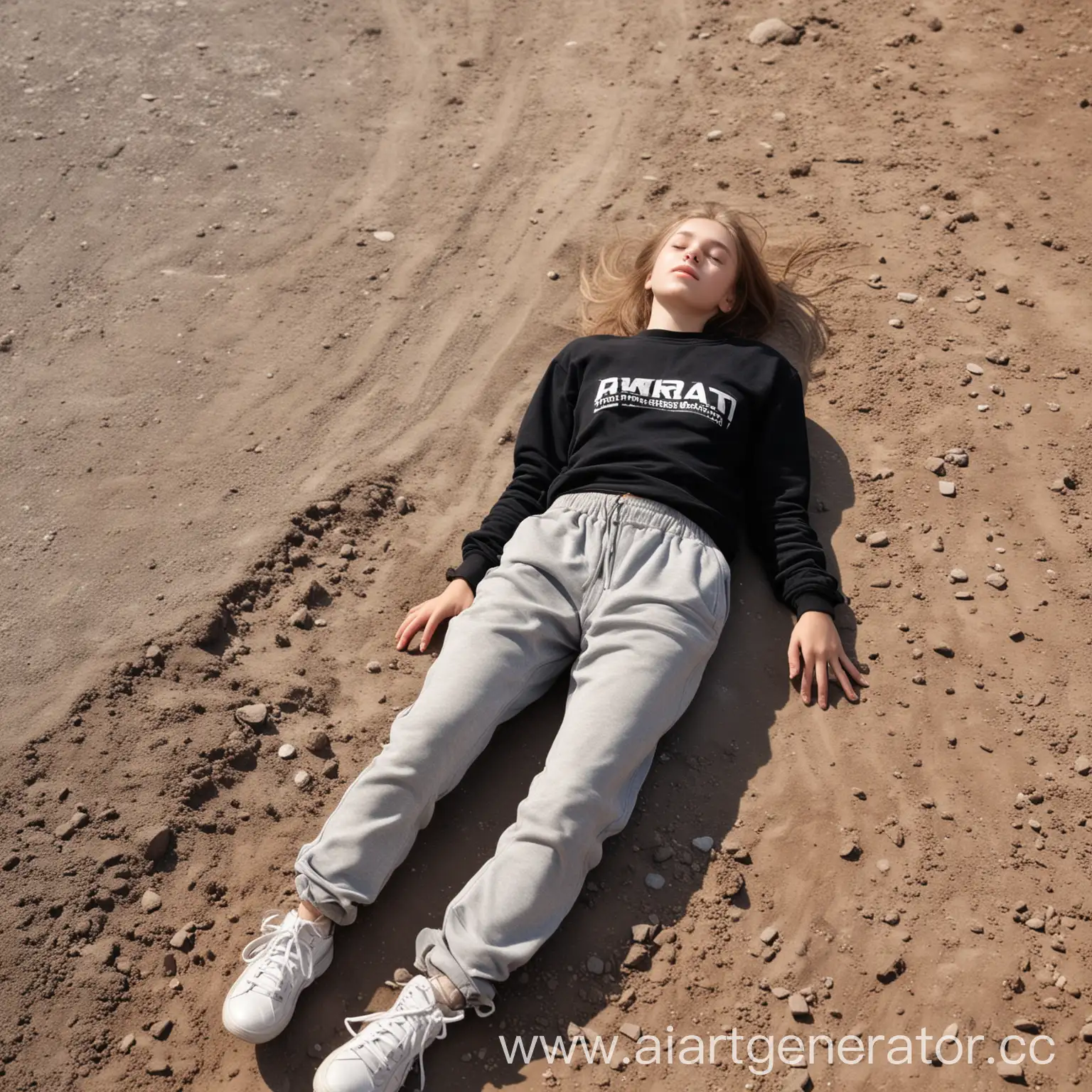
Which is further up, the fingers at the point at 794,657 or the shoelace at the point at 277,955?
the shoelace at the point at 277,955

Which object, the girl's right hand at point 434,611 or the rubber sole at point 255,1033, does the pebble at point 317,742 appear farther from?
the rubber sole at point 255,1033

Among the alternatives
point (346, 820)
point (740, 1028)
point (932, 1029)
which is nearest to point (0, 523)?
point (346, 820)

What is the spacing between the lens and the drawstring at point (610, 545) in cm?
325

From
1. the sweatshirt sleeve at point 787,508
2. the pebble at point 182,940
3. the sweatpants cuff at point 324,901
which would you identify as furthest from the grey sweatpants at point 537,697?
the pebble at point 182,940

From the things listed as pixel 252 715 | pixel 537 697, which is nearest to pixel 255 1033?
pixel 252 715

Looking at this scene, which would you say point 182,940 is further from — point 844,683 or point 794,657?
point 844,683

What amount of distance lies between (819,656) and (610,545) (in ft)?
2.47

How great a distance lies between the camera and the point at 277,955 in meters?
2.76

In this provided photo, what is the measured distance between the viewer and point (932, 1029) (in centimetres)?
270

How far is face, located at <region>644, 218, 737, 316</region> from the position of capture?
3.92 m

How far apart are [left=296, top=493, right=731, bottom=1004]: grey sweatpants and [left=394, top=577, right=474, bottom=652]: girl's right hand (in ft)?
→ 0.38

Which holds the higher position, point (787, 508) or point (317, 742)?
point (787, 508)

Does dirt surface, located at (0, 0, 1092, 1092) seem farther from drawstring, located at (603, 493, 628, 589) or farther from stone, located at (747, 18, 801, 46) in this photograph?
drawstring, located at (603, 493, 628, 589)

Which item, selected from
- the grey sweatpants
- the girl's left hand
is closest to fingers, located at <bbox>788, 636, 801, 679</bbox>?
the girl's left hand
